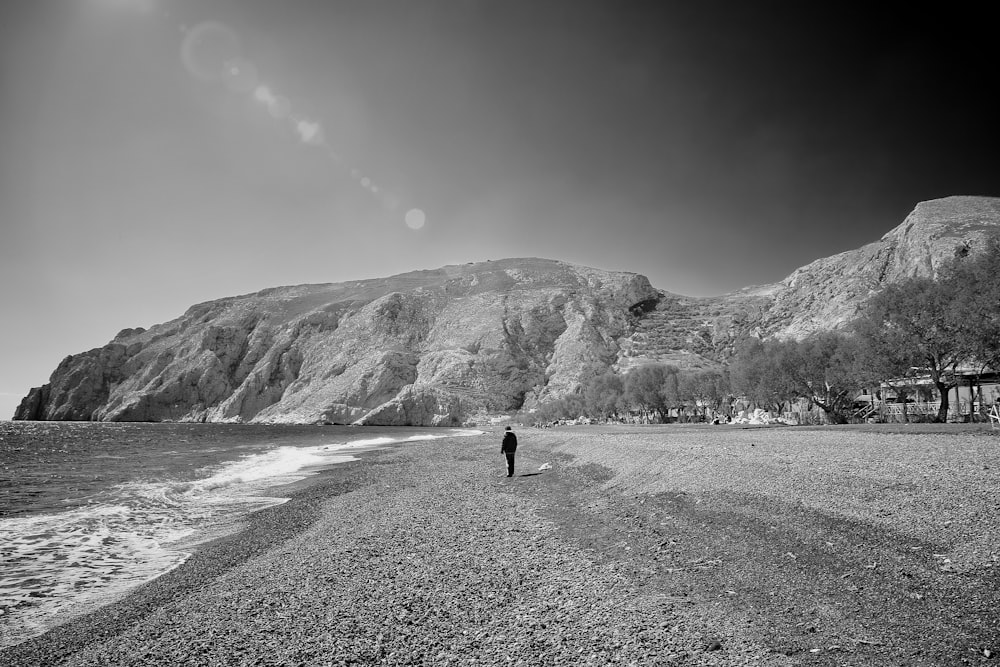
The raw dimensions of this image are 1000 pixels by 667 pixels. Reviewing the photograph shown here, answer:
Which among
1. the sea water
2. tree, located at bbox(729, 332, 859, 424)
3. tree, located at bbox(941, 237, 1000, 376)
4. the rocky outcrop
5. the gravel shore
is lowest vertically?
the sea water

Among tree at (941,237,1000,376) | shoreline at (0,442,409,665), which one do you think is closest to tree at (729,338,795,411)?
tree at (941,237,1000,376)

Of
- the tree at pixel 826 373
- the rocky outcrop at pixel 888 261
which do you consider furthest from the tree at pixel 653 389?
the rocky outcrop at pixel 888 261

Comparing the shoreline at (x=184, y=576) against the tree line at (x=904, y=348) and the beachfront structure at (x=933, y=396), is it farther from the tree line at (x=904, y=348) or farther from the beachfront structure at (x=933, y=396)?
the beachfront structure at (x=933, y=396)

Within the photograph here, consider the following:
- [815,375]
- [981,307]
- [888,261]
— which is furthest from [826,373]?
[888,261]

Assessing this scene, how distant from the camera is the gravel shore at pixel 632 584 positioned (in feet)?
19.6

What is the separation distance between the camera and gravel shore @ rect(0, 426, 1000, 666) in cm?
597

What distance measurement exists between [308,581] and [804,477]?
13.4 meters

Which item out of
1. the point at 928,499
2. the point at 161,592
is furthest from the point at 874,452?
the point at 161,592

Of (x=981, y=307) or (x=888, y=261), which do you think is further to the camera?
(x=888, y=261)

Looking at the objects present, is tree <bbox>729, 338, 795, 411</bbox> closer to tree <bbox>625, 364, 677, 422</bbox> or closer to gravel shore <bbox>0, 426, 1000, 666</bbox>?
tree <bbox>625, 364, 677, 422</bbox>

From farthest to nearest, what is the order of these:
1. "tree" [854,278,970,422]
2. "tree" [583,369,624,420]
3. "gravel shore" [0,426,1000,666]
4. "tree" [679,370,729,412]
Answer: "tree" [583,369,624,420] → "tree" [679,370,729,412] → "tree" [854,278,970,422] → "gravel shore" [0,426,1000,666]

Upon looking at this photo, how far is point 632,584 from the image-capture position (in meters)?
8.14

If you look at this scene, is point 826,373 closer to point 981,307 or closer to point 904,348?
point 904,348

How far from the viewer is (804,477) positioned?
1313 centimetres
